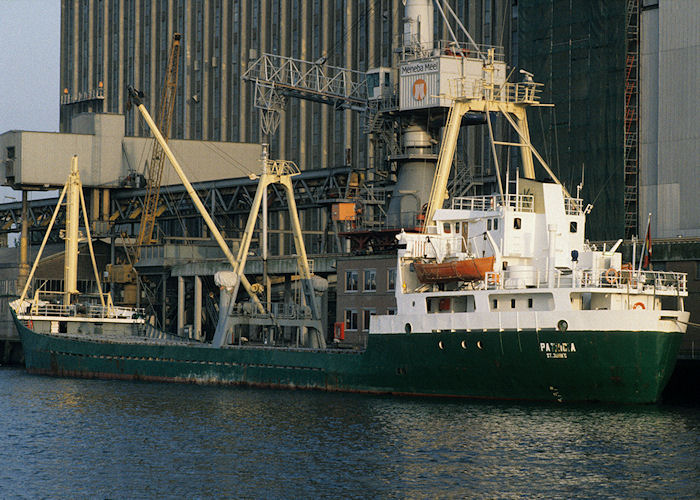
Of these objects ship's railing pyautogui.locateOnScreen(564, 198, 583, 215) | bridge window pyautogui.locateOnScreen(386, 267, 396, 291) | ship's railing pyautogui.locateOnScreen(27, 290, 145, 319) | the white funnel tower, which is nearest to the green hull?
bridge window pyautogui.locateOnScreen(386, 267, 396, 291)

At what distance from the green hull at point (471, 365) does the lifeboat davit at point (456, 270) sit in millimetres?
3135

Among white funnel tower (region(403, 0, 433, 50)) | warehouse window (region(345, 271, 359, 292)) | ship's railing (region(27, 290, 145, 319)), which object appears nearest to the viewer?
warehouse window (region(345, 271, 359, 292))

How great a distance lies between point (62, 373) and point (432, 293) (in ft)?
116

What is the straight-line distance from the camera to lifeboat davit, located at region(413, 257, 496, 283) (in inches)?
2312

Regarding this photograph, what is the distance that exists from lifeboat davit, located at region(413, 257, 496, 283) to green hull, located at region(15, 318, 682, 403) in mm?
3135

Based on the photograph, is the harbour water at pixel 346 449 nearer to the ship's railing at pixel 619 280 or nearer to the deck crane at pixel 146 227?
the ship's railing at pixel 619 280

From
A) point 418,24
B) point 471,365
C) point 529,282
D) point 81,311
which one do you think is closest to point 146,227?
point 81,311

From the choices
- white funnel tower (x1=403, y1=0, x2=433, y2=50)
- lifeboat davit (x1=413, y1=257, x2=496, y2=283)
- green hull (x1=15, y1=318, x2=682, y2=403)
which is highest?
white funnel tower (x1=403, y1=0, x2=433, y2=50)

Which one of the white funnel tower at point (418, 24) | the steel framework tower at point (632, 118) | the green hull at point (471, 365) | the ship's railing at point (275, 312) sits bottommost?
the green hull at point (471, 365)

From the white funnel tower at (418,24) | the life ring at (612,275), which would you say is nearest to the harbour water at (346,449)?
the life ring at (612,275)

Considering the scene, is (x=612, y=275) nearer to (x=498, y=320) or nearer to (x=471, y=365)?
(x=498, y=320)

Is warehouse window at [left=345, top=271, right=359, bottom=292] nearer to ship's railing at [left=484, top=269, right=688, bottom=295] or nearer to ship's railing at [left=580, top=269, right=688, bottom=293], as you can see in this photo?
ship's railing at [left=484, top=269, right=688, bottom=295]

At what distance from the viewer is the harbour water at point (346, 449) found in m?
39.1

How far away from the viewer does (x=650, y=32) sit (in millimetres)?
79125
